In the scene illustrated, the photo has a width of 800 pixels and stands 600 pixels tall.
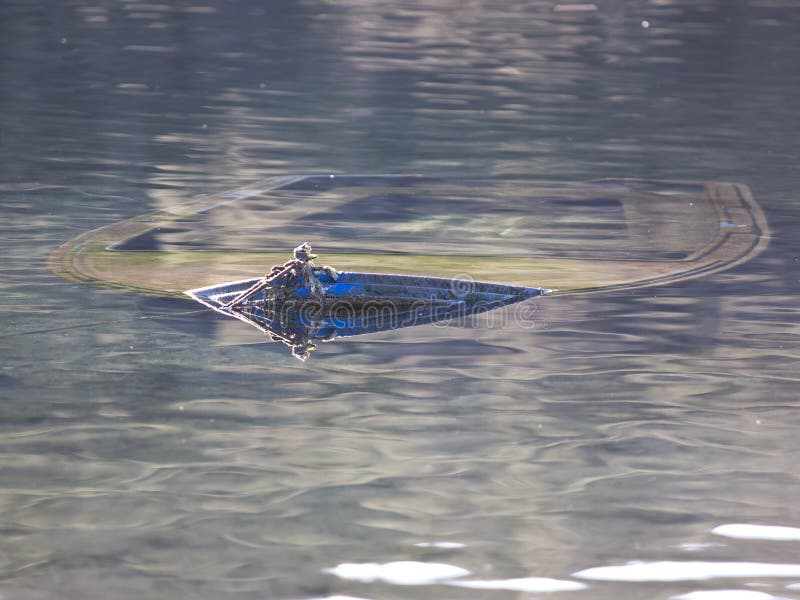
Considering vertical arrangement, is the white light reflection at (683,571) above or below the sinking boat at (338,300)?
below

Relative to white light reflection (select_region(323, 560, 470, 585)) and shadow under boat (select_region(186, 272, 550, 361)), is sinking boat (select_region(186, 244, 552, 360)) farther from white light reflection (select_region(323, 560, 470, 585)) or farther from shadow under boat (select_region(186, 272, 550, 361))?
white light reflection (select_region(323, 560, 470, 585))

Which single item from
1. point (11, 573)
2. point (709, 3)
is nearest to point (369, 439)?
point (11, 573)

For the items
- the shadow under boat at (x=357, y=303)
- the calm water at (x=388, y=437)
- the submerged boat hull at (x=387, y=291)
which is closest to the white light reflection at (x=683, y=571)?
the calm water at (x=388, y=437)

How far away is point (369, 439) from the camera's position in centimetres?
819

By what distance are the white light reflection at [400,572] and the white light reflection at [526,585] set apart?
0.32 ft

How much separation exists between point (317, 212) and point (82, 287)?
15.5 feet

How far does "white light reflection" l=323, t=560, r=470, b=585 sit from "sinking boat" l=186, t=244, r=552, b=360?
417 cm

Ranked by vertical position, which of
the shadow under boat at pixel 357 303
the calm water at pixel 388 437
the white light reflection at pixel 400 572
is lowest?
the white light reflection at pixel 400 572

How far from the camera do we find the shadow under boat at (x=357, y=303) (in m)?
10.7

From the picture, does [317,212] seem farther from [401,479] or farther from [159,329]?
[401,479]

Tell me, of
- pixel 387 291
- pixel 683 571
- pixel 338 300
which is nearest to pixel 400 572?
pixel 683 571

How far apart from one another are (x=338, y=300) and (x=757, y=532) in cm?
500

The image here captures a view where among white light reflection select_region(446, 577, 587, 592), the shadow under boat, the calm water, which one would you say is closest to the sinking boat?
the shadow under boat

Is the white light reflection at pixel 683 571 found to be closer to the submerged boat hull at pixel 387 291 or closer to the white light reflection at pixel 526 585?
the white light reflection at pixel 526 585
